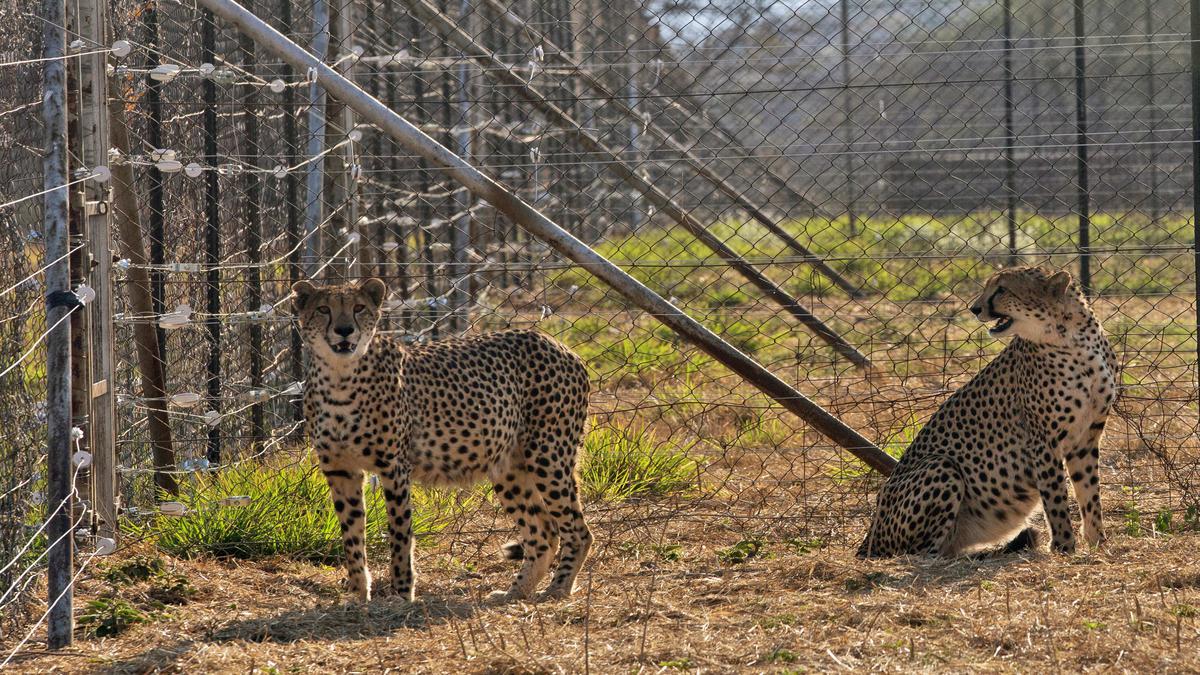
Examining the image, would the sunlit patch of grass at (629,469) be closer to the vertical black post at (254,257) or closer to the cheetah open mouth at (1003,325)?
the vertical black post at (254,257)

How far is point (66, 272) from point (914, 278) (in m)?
9.14

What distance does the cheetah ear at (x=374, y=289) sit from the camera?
431cm

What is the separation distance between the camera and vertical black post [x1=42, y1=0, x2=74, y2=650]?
3605mm

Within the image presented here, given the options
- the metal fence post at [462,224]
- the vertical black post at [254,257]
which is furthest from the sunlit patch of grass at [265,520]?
the metal fence post at [462,224]

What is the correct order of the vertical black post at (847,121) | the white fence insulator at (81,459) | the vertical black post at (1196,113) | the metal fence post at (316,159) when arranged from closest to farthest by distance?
the white fence insulator at (81,459)
the vertical black post at (1196,113)
the metal fence post at (316,159)
the vertical black post at (847,121)

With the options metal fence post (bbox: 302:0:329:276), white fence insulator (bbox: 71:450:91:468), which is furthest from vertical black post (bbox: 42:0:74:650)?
metal fence post (bbox: 302:0:329:276)

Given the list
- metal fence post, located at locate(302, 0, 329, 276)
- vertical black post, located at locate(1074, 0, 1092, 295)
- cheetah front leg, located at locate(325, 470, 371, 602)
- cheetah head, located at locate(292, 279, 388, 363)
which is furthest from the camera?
vertical black post, located at locate(1074, 0, 1092, 295)

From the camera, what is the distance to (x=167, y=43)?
575 centimetres

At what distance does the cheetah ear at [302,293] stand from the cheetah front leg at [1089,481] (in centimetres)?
251

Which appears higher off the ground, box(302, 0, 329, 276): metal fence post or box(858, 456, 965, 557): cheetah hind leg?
box(302, 0, 329, 276): metal fence post

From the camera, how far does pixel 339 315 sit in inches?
168

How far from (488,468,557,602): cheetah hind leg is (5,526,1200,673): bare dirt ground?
5.2 inches

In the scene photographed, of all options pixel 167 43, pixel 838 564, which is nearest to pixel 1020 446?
pixel 838 564

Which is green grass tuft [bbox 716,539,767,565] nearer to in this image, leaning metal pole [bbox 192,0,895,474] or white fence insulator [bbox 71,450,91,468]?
leaning metal pole [bbox 192,0,895,474]
